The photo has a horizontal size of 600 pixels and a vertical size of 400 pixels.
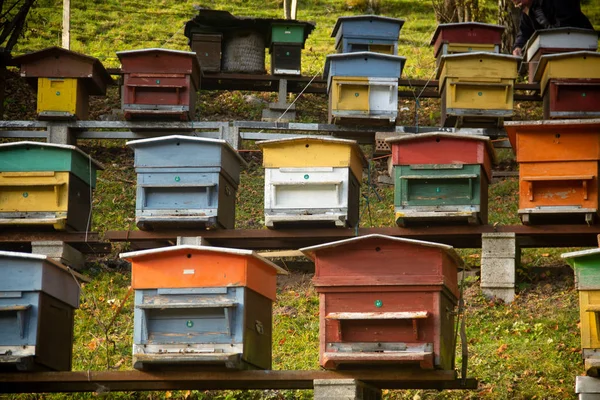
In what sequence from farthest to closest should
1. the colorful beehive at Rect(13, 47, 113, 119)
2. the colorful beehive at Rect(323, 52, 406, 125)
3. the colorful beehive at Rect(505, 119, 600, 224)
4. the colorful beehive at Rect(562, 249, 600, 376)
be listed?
the colorful beehive at Rect(13, 47, 113, 119), the colorful beehive at Rect(323, 52, 406, 125), the colorful beehive at Rect(505, 119, 600, 224), the colorful beehive at Rect(562, 249, 600, 376)

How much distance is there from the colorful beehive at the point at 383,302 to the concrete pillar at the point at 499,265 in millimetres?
3441

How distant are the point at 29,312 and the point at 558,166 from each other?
616cm

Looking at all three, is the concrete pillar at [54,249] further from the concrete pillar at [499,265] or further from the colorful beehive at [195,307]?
the concrete pillar at [499,265]

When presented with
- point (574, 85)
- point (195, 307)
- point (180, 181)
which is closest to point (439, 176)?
point (180, 181)

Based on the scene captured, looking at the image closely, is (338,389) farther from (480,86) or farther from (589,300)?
(480,86)

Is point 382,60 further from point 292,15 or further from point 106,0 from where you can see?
point 106,0

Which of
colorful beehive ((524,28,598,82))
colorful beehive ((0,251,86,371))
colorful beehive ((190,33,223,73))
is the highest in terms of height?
colorful beehive ((524,28,598,82))

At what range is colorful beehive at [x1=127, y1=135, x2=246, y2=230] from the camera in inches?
524

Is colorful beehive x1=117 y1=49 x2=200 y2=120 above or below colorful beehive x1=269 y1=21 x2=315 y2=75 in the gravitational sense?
below

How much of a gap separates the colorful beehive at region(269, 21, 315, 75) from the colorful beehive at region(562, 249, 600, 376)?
970 centimetres

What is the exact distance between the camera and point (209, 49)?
18.8 m

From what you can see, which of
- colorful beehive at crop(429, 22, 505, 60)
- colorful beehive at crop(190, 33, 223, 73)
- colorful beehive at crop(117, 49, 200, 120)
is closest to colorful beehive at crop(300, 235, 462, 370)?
colorful beehive at crop(117, 49, 200, 120)

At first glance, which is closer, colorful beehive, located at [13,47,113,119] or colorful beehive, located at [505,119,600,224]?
colorful beehive, located at [505,119,600,224]

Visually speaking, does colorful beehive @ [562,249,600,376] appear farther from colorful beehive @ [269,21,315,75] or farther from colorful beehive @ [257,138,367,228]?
colorful beehive @ [269,21,315,75]
